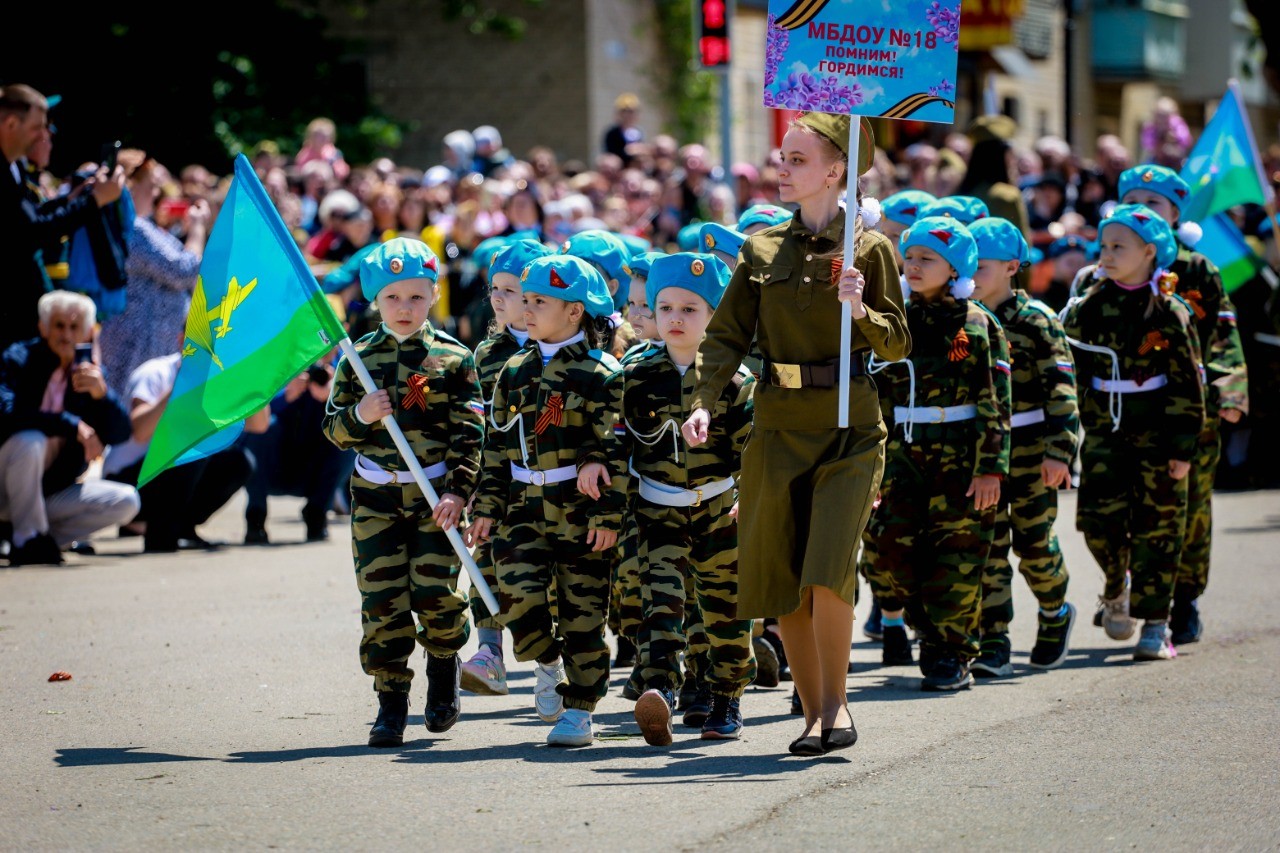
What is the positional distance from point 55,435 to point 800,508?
21.8 ft

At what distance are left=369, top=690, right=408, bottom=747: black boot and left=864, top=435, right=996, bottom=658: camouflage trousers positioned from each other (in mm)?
2277

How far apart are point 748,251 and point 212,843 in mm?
2732

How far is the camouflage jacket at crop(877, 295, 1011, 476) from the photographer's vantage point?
8.13 meters

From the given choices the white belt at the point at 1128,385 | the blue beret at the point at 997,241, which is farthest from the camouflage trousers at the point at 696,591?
the white belt at the point at 1128,385

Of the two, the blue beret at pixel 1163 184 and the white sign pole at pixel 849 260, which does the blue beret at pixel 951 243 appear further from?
the blue beret at pixel 1163 184

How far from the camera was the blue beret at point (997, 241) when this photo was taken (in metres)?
8.65

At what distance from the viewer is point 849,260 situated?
6.52 metres

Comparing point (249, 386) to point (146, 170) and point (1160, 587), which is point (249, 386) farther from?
point (146, 170)

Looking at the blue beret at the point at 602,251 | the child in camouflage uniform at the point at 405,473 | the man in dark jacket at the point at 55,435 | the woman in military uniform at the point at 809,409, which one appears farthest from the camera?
the man in dark jacket at the point at 55,435

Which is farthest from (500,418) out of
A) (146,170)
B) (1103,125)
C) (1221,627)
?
(1103,125)

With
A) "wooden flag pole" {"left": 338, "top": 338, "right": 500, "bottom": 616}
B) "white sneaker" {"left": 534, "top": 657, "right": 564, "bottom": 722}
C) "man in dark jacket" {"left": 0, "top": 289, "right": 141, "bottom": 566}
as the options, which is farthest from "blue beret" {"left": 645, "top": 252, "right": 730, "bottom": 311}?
"man in dark jacket" {"left": 0, "top": 289, "right": 141, "bottom": 566}

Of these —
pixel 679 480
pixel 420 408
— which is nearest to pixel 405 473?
pixel 420 408

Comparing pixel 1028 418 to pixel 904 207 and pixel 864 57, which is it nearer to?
pixel 904 207

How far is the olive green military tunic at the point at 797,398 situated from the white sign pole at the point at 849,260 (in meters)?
0.04
